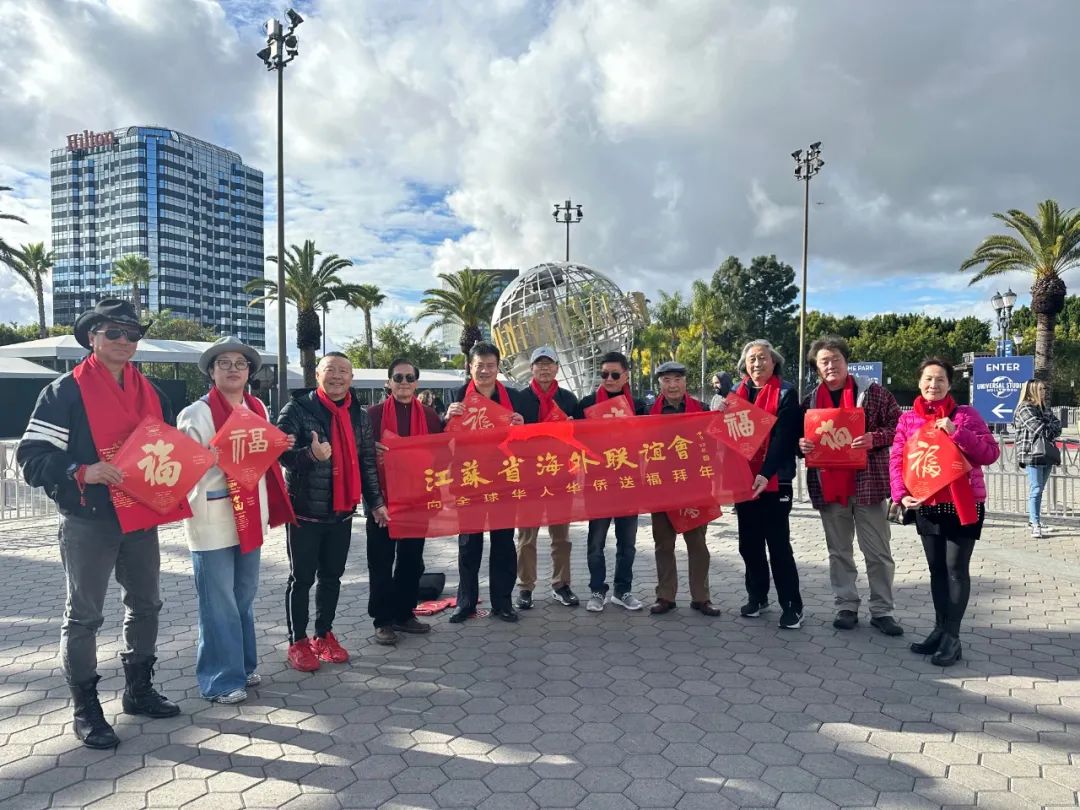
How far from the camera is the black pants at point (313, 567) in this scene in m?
4.36

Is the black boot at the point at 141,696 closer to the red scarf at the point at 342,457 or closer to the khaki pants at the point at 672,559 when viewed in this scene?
the red scarf at the point at 342,457

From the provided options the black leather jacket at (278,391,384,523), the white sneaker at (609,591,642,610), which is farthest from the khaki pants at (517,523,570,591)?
the black leather jacket at (278,391,384,523)

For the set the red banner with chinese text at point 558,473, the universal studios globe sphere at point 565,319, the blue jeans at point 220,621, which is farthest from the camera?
the universal studios globe sphere at point 565,319

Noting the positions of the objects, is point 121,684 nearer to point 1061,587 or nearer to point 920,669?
point 920,669

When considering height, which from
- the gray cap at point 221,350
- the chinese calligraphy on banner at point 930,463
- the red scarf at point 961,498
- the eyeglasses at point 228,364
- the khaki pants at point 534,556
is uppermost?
the gray cap at point 221,350

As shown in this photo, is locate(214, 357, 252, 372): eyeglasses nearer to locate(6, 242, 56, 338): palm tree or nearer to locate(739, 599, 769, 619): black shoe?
locate(739, 599, 769, 619): black shoe

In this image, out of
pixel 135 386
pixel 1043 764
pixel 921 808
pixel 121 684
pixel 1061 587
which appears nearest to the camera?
pixel 921 808

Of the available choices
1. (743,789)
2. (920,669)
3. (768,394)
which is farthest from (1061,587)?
(743,789)

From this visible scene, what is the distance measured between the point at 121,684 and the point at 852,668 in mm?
4574

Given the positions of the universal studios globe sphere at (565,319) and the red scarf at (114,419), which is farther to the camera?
the universal studios globe sphere at (565,319)

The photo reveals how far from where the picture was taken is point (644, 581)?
649cm

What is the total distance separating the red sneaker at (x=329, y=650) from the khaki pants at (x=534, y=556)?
5.39 ft

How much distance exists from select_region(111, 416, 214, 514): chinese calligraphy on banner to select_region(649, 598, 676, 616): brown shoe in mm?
3476

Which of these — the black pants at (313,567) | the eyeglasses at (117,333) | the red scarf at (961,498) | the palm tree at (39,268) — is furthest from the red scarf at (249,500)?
the palm tree at (39,268)
